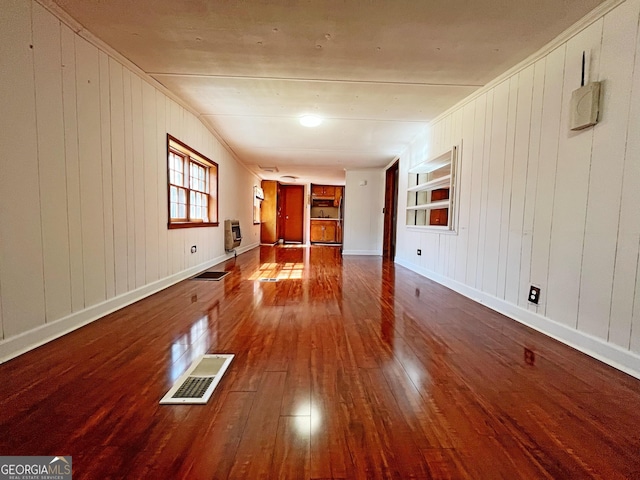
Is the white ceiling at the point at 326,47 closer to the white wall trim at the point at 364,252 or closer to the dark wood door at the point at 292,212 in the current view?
the white wall trim at the point at 364,252

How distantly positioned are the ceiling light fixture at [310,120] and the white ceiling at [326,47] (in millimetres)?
132

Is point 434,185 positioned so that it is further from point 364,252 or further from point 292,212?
point 292,212

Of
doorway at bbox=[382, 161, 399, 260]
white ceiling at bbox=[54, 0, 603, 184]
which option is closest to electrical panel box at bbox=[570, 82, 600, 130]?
white ceiling at bbox=[54, 0, 603, 184]

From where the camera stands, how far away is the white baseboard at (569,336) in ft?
4.92

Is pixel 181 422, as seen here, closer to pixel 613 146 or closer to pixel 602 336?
pixel 602 336

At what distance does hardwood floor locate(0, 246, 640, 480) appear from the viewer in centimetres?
89

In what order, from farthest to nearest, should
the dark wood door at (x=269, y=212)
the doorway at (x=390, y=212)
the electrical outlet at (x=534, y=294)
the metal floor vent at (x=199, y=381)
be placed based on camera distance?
1. the dark wood door at (x=269, y=212)
2. the doorway at (x=390, y=212)
3. the electrical outlet at (x=534, y=294)
4. the metal floor vent at (x=199, y=381)

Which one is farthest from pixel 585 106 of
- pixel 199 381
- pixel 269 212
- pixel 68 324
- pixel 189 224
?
pixel 269 212

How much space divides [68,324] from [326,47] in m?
2.66

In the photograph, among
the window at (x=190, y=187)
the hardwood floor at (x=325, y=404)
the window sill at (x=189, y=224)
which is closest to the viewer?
the hardwood floor at (x=325, y=404)

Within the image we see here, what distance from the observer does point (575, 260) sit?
5.99ft

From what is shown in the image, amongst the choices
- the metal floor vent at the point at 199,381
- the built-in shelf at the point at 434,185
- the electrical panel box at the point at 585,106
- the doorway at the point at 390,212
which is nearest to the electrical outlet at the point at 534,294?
the electrical panel box at the point at 585,106

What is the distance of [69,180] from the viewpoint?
1.90 metres

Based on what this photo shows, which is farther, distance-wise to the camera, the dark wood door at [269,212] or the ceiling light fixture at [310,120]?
the dark wood door at [269,212]
